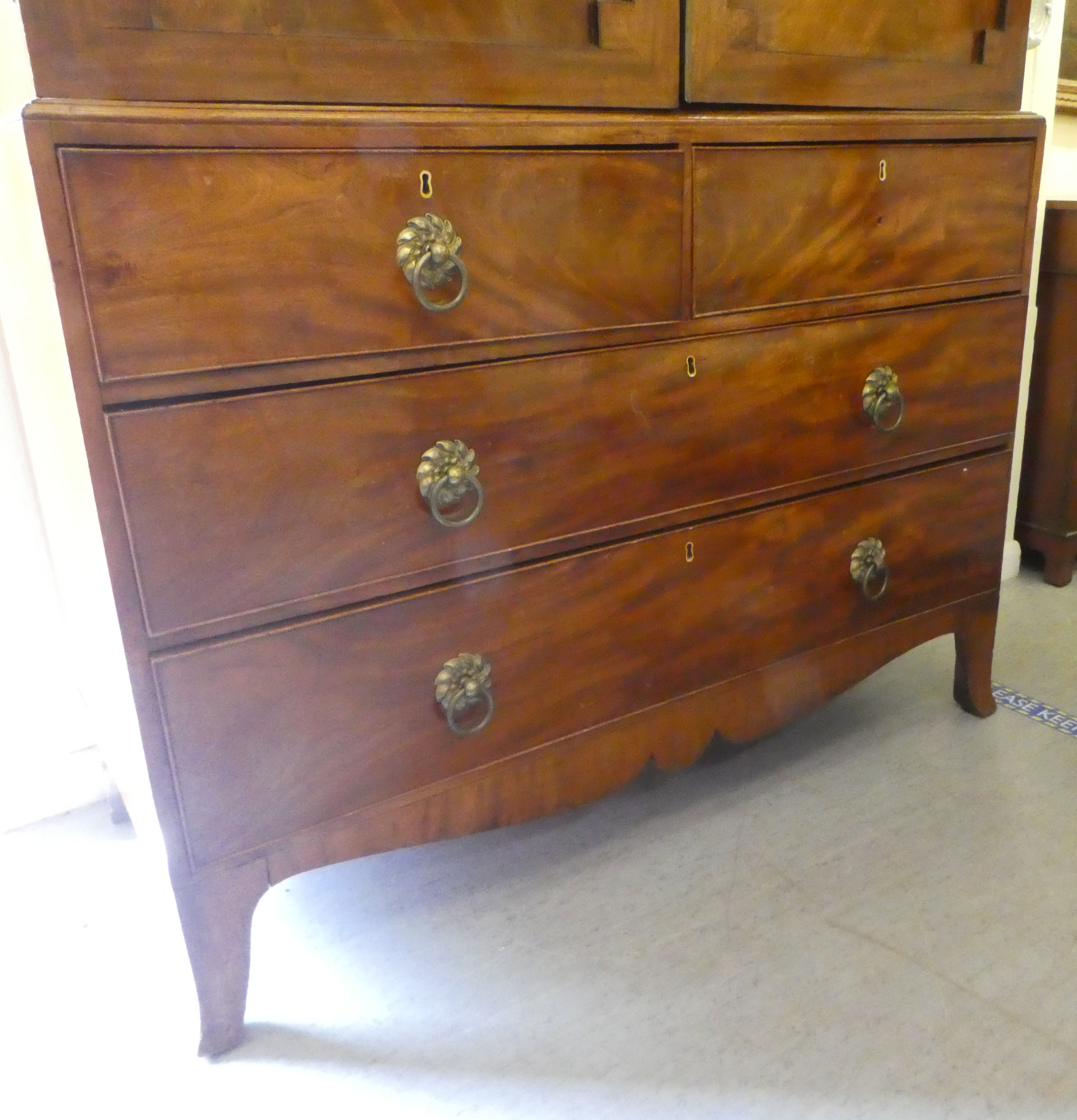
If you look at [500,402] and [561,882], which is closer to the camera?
[500,402]

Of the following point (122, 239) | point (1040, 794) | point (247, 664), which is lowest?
point (1040, 794)

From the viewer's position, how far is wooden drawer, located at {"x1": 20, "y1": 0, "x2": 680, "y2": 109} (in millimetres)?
755

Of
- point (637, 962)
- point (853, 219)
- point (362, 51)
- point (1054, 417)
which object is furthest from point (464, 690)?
point (1054, 417)

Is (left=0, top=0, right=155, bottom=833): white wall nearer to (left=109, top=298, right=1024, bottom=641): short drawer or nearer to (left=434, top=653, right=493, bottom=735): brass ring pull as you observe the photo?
(left=109, top=298, right=1024, bottom=641): short drawer

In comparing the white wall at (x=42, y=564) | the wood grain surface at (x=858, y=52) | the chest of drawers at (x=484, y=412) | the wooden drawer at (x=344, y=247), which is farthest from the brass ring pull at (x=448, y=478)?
the wood grain surface at (x=858, y=52)

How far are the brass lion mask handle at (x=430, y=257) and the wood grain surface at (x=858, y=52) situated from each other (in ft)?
1.10

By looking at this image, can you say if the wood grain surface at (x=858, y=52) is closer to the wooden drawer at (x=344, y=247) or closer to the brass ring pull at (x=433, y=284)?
the wooden drawer at (x=344, y=247)

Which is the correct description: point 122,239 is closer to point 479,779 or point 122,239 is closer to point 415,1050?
point 479,779

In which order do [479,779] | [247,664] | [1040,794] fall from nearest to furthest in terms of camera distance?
[247,664] < [479,779] < [1040,794]

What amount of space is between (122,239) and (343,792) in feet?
1.84

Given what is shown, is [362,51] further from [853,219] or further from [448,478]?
[853,219]

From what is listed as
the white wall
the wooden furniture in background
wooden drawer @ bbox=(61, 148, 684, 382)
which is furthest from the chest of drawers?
the wooden furniture in background

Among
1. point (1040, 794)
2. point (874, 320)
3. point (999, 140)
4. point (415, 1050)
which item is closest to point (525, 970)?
point (415, 1050)

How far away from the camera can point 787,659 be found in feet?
4.30
